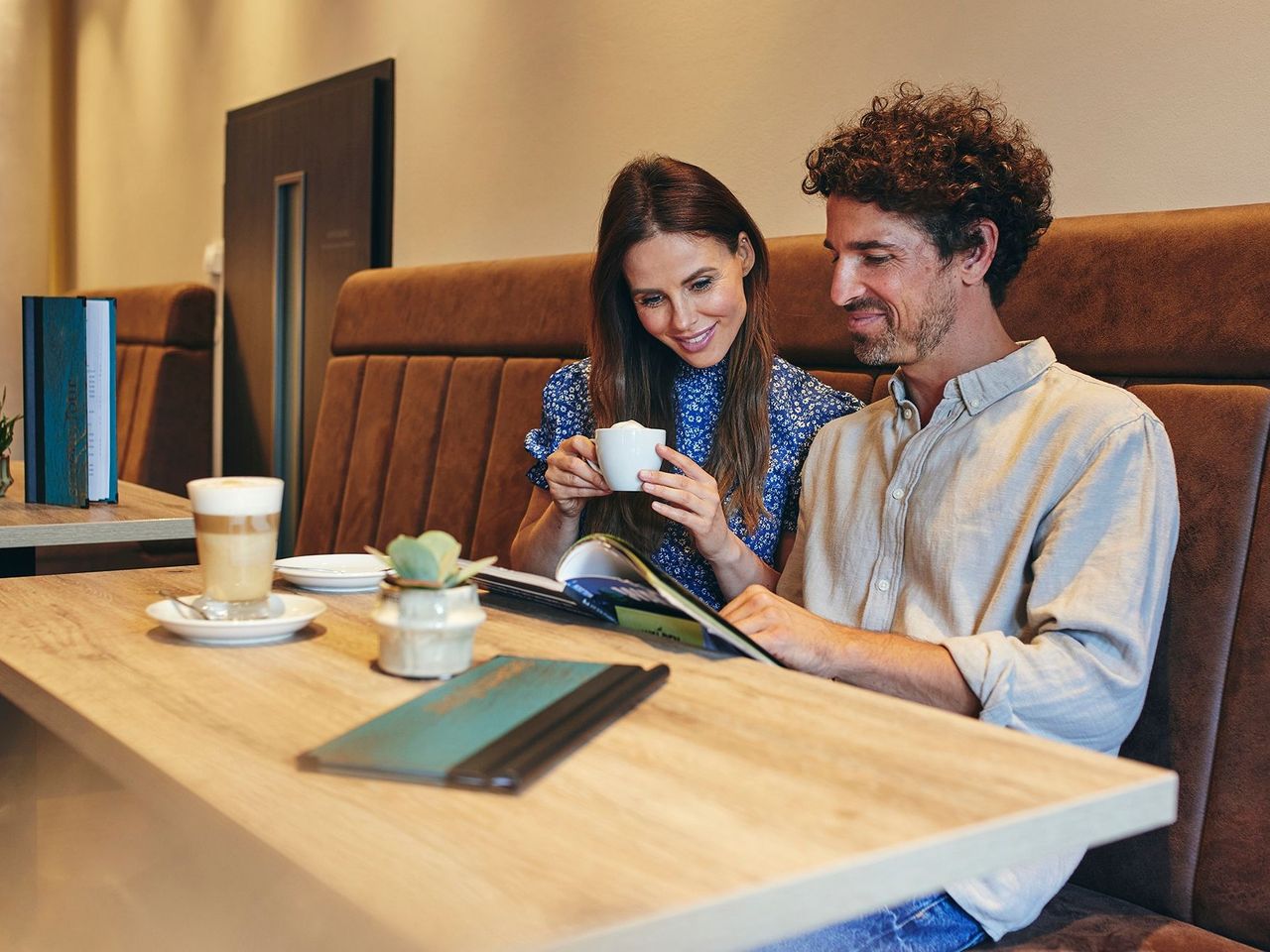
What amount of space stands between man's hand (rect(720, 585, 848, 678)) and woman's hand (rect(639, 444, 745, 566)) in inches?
8.3

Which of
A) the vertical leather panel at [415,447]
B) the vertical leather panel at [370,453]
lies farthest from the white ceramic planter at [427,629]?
the vertical leather panel at [370,453]

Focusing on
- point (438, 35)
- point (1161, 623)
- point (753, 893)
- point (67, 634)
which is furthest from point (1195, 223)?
point (438, 35)

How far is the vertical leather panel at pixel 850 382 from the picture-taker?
1.86m

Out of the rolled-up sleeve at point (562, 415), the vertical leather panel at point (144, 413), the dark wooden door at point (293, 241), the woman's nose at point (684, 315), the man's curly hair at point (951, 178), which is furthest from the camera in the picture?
the vertical leather panel at point (144, 413)

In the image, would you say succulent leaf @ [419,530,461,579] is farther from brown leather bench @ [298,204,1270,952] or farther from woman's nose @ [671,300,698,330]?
woman's nose @ [671,300,698,330]

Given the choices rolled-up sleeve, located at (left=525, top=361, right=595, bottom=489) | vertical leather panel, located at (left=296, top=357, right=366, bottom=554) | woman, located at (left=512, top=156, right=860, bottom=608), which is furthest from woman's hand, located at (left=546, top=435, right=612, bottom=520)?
vertical leather panel, located at (left=296, top=357, right=366, bottom=554)

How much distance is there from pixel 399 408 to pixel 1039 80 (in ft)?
5.07

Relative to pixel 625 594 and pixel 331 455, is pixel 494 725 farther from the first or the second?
pixel 331 455

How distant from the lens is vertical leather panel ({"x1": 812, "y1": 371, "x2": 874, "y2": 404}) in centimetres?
186

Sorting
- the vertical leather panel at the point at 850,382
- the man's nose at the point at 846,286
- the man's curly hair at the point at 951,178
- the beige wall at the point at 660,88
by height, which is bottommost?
the vertical leather panel at the point at 850,382

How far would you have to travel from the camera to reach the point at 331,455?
3.10m

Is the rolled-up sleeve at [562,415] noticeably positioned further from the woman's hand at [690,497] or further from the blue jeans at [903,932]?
the blue jeans at [903,932]

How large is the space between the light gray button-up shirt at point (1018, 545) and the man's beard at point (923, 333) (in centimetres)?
7

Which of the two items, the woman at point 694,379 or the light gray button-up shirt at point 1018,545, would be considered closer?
the light gray button-up shirt at point 1018,545
